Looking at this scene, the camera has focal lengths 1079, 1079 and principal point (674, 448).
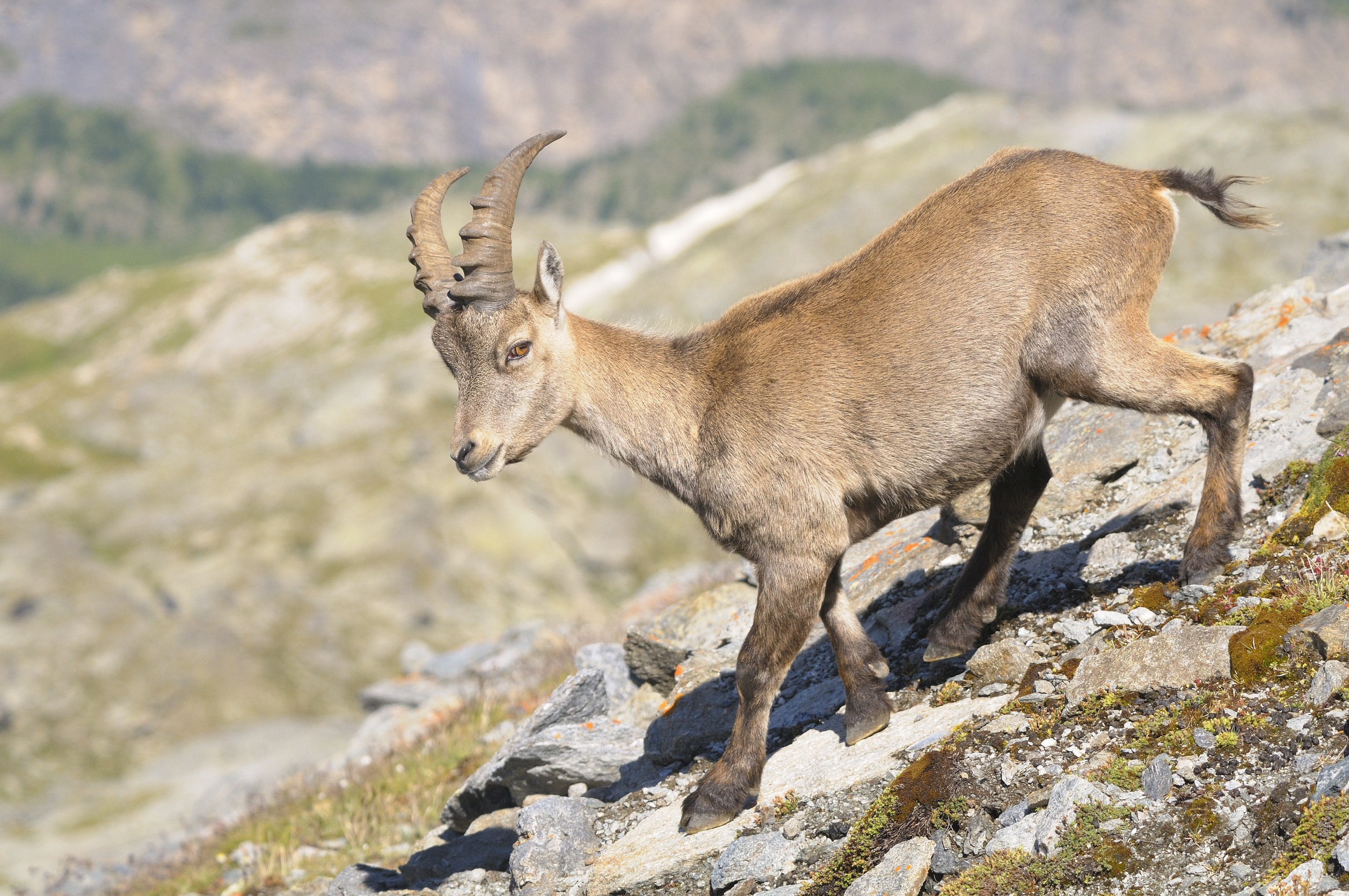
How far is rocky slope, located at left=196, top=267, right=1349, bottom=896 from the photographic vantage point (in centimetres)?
574

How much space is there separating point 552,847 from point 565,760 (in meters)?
1.45

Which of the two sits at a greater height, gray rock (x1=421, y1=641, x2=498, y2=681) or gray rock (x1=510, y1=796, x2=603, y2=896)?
gray rock (x1=510, y1=796, x2=603, y2=896)

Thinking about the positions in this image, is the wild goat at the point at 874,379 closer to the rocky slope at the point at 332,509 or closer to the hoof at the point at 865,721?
the hoof at the point at 865,721

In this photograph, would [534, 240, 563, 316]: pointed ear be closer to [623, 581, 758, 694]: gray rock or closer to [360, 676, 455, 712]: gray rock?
[623, 581, 758, 694]: gray rock

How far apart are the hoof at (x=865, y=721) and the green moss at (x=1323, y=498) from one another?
3.03 metres

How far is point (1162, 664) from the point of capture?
22.4ft

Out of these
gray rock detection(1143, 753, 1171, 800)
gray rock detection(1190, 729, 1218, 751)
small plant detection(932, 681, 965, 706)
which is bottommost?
small plant detection(932, 681, 965, 706)

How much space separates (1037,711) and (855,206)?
95.8 metres

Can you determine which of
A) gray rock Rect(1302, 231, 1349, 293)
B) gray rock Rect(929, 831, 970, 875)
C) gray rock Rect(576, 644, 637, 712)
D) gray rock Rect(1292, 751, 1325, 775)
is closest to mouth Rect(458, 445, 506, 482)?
gray rock Rect(576, 644, 637, 712)

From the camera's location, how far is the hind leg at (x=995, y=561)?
861 cm

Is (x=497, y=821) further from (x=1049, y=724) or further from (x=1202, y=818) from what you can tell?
(x=1202, y=818)

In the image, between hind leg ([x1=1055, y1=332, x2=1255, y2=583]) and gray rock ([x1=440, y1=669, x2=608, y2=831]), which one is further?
gray rock ([x1=440, y1=669, x2=608, y2=831])

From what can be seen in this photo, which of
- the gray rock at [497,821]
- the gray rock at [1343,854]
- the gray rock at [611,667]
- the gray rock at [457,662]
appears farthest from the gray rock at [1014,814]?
the gray rock at [457,662]

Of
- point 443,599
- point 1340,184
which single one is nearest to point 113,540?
point 443,599
